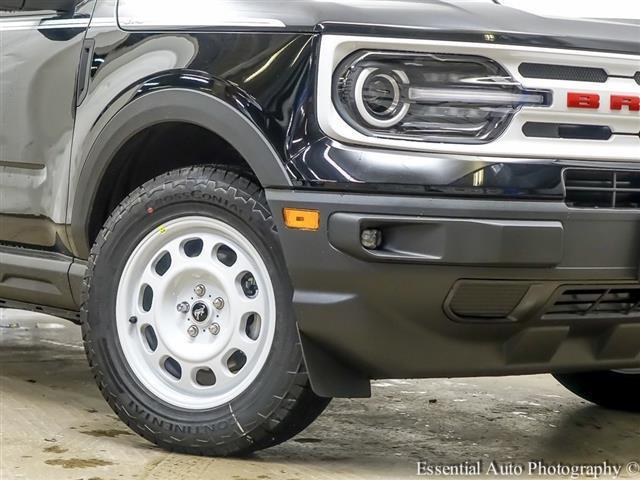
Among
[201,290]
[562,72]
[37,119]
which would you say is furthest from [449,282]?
[37,119]

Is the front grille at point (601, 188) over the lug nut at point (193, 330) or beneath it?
over

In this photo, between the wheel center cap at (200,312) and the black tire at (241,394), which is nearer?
the black tire at (241,394)

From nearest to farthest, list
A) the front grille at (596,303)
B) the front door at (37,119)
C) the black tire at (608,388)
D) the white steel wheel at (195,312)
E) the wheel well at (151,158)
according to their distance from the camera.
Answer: the front grille at (596,303), the white steel wheel at (195,312), the wheel well at (151,158), the front door at (37,119), the black tire at (608,388)

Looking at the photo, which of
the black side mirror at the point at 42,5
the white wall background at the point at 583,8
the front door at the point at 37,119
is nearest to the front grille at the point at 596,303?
the white wall background at the point at 583,8

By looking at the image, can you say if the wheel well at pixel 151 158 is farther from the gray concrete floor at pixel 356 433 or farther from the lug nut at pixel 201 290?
the gray concrete floor at pixel 356 433

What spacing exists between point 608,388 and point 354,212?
75.9 inches

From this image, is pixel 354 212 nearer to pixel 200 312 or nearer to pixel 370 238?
pixel 370 238

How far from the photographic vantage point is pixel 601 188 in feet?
9.82

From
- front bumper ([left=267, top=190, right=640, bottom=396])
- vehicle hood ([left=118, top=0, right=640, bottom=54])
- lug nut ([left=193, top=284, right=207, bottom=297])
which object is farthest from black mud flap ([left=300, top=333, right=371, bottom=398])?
vehicle hood ([left=118, top=0, right=640, bottom=54])

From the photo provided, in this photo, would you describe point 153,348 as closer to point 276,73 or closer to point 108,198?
point 108,198

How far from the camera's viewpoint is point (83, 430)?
3693 mm

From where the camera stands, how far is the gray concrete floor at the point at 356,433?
3.23 metres

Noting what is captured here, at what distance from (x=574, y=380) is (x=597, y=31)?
5.99 ft

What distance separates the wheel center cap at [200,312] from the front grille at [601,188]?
3.41 feet
